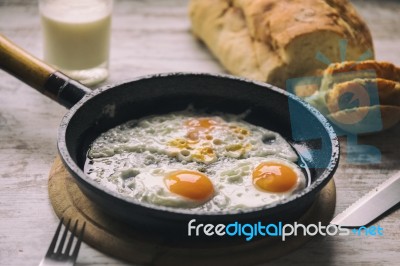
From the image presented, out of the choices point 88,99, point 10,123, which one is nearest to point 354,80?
point 88,99

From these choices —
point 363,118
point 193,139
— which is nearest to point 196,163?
point 193,139

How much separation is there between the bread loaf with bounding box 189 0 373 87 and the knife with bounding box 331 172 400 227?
1.92ft

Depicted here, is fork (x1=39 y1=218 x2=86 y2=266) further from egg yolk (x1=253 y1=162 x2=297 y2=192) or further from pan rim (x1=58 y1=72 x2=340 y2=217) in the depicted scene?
egg yolk (x1=253 y1=162 x2=297 y2=192)

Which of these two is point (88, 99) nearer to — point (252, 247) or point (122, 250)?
point (122, 250)

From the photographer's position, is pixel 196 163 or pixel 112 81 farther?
pixel 112 81

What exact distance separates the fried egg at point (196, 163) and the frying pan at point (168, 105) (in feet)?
0.13

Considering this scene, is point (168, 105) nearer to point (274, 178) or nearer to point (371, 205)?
point (274, 178)

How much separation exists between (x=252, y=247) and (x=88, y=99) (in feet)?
2.13

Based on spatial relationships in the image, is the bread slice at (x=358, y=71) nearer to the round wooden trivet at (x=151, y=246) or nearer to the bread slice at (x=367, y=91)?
the bread slice at (x=367, y=91)

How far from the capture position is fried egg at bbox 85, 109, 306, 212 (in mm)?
1682

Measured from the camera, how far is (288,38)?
2262mm

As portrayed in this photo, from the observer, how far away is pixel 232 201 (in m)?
1.68

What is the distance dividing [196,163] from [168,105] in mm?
324

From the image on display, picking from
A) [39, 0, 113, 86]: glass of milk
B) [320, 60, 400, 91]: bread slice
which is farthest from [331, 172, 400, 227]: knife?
[39, 0, 113, 86]: glass of milk
